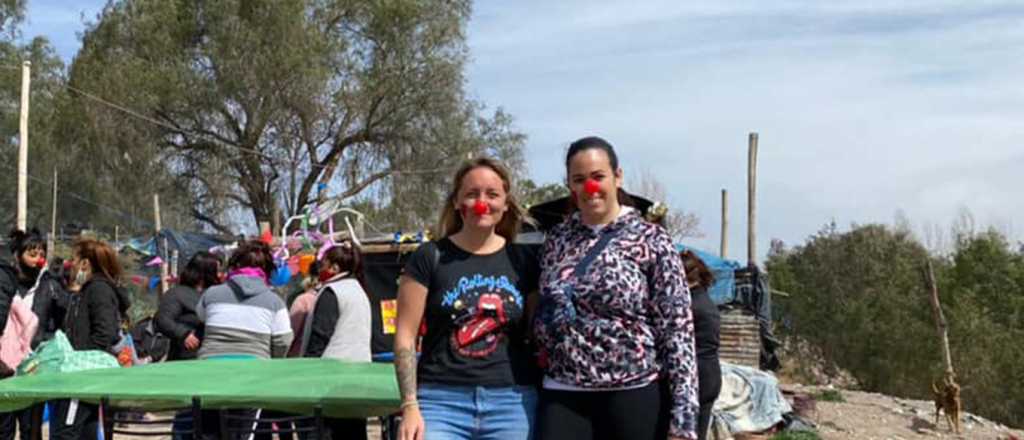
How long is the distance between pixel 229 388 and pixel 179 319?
253 cm

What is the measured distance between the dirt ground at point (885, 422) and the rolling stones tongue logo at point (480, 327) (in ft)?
35.9

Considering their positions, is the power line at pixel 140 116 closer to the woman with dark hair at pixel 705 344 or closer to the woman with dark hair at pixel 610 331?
the woman with dark hair at pixel 705 344

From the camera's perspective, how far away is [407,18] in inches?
1287

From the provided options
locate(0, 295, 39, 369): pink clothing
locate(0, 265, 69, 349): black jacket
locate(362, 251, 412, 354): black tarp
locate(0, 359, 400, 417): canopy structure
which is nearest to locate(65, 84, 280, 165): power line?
locate(362, 251, 412, 354): black tarp

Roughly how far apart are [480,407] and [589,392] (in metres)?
0.32

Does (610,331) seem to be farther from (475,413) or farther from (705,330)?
(705,330)

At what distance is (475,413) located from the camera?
348 cm

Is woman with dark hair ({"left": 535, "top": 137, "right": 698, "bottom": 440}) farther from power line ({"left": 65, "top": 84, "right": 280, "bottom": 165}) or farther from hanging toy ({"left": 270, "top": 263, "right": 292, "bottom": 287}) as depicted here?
power line ({"left": 65, "top": 84, "right": 280, "bottom": 165})

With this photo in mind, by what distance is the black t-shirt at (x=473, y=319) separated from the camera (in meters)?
3.49

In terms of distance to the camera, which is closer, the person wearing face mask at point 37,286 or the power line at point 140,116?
the person wearing face mask at point 37,286

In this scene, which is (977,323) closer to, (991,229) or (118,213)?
(991,229)

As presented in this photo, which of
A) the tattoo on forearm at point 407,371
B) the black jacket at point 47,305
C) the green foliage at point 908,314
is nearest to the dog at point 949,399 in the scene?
the green foliage at point 908,314

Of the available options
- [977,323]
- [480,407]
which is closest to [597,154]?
[480,407]

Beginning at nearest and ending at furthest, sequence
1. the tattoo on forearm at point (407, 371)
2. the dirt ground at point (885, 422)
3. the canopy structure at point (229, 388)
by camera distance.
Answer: the tattoo on forearm at point (407, 371) → the canopy structure at point (229, 388) → the dirt ground at point (885, 422)
